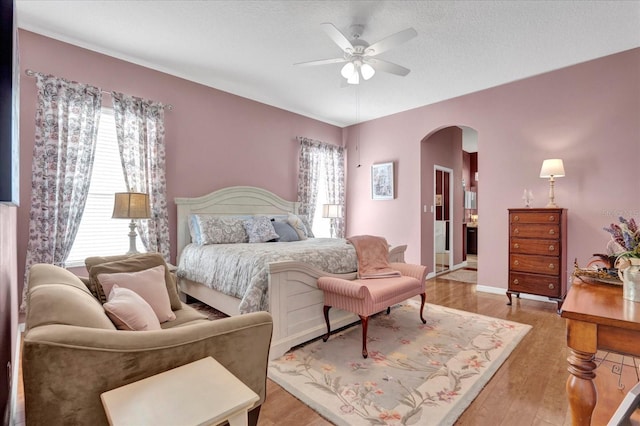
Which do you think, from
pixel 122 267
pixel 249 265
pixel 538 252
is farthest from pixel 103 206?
pixel 538 252

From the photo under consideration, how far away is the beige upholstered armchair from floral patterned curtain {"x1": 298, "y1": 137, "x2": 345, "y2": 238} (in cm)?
392

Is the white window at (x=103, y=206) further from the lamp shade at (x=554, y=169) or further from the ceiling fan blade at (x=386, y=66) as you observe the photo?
the lamp shade at (x=554, y=169)

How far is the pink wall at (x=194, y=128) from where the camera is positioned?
3002 mm

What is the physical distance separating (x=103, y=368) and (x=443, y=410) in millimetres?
1797

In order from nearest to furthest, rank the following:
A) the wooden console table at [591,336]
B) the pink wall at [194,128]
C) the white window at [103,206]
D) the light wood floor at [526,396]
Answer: the wooden console table at [591,336] < the light wood floor at [526,396] < the pink wall at [194,128] < the white window at [103,206]

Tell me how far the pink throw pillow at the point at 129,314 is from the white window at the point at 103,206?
234 centimetres

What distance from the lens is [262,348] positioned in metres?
1.38

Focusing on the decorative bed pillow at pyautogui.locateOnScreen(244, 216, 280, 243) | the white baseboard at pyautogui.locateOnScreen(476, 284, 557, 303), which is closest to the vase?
the white baseboard at pyautogui.locateOnScreen(476, 284, 557, 303)

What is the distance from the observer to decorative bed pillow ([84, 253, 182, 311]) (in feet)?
6.21

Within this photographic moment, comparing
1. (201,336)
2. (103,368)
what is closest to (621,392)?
(201,336)

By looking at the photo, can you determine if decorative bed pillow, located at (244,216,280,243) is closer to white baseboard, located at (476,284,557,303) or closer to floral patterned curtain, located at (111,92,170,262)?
floral patterned curtain, located at (111,92,170,262)

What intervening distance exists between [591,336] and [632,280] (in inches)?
14.5

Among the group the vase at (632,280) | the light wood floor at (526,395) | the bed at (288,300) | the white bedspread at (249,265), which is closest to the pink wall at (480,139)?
the white bedspread at (249,265)

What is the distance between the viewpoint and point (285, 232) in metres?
4.16
